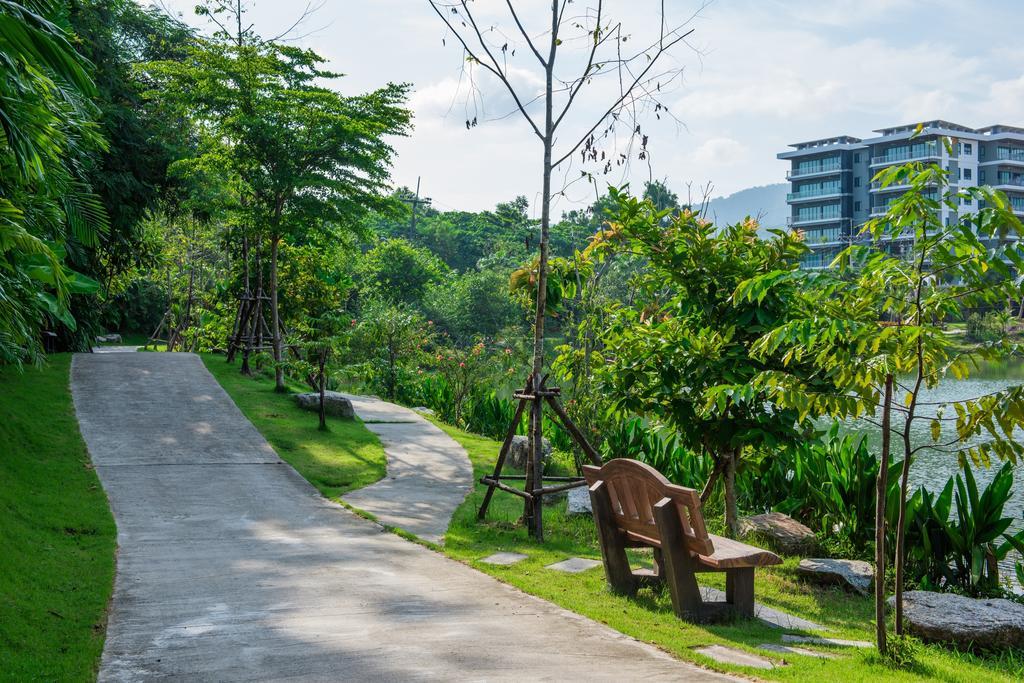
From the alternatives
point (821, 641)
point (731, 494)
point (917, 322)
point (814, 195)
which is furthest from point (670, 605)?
point (814, 195)

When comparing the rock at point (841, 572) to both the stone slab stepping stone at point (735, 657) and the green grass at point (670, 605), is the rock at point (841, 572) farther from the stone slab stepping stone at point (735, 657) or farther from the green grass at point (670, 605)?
the stone slab stepping stone at point (735, 657)

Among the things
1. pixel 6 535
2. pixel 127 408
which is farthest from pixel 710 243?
pixel 127 408

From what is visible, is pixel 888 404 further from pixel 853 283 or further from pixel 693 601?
pixel 693 601

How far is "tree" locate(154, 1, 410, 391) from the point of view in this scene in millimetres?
15516

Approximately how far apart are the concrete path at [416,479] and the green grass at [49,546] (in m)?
2.65

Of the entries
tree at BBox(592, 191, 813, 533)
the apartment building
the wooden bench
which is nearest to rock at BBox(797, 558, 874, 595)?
tree at BBox(592, 191, 813, 533)

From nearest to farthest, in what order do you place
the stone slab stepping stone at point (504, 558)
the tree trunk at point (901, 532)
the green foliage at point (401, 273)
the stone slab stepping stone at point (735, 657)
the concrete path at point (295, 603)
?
the concrete path at point (295, 603) < the stone slab stepping stone at point (735, 657) < the tree trunk at point (901, 532) < the stone slab stepping stone at point (504, 558) < the green foliage at point (401, 273)

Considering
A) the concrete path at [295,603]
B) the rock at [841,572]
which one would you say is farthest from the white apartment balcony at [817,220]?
the concrete path at [295,603]

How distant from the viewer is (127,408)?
14008 mm

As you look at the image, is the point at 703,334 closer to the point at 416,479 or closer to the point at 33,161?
the point at 416,479

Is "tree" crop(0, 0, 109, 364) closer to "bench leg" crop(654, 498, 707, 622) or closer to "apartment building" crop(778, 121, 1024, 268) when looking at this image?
"bench leg" crop(654, 498, 707, 622)

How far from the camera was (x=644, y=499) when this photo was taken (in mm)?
5922

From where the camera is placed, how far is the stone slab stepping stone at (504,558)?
23.8ft

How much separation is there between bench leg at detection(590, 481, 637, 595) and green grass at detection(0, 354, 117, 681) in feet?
10.4
